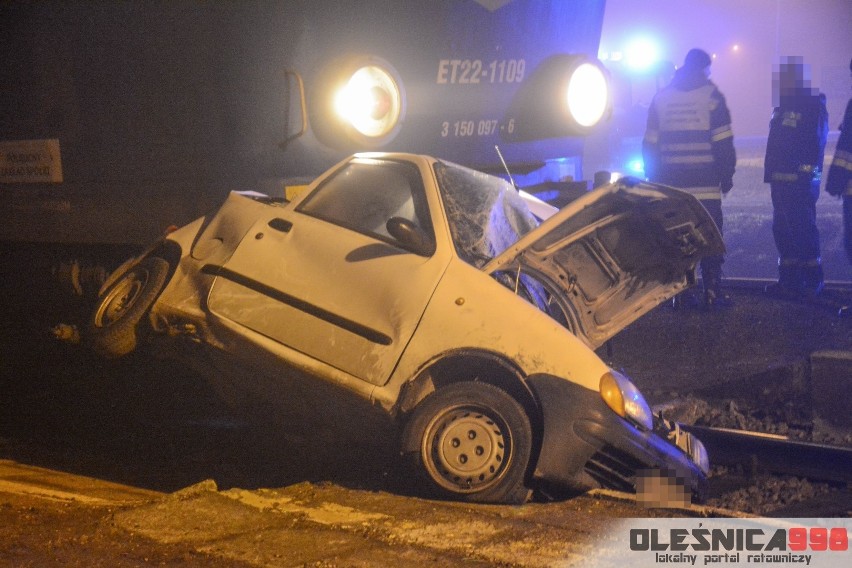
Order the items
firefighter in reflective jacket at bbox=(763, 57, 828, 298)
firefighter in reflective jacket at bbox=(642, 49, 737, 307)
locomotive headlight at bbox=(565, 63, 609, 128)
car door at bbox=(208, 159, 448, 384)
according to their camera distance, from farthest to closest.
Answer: firefighter in reflective jacket at bbox=(763, 57, 828, 298) < firefighter in reflective jacket at bbox=(642, 49, 737, 307) < locomotive headlight at bbox=(565, 63, 609, 128) < car door at bbox=(208, 159, 448, 384)

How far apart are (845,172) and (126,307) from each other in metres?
6.29

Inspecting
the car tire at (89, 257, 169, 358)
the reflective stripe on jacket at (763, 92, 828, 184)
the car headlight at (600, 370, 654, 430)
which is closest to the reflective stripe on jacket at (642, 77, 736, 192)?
the reflective stripe on jacket at (763, 92, 828, 184)

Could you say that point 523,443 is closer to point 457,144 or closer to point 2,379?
point 457,144

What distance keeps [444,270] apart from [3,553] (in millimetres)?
2158

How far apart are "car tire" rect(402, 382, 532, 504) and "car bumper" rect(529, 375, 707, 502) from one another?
4.6 inches

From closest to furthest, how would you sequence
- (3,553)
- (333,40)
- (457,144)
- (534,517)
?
(3,553) < (534,517) < (333,40) < (457,144)

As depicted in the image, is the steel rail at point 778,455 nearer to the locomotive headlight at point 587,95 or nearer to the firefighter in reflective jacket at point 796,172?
the locomotive headlight at point 587,95

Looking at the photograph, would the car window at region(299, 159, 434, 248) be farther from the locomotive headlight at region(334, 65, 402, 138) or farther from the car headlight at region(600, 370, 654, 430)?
the car headlight at region(600, 370, 654, 430)

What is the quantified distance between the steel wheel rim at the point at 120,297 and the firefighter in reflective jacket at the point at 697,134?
17.4ft

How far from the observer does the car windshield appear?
16.1 ft

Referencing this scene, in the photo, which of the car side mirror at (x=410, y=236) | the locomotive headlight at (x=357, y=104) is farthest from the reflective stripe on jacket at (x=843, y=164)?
the car side mirror at (x=410, y=236)

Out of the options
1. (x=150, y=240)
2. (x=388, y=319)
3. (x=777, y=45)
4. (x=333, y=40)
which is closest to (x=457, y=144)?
(x=333, y=40)

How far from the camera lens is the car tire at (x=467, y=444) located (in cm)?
450

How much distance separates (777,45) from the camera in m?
33.0
